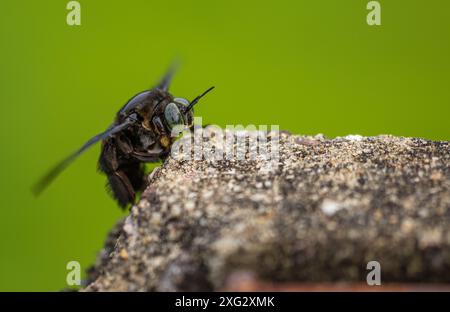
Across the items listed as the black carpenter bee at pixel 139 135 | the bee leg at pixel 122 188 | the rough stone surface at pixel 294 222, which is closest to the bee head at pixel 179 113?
the black carpenter bee at pixel 139 135

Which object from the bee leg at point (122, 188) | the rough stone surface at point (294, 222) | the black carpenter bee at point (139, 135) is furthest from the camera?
the bee leg at point (122, 188)

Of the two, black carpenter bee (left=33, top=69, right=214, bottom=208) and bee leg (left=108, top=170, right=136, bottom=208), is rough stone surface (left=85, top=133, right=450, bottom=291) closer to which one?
black carpenter bee (left=33, top=69, right=214, bottom=208)

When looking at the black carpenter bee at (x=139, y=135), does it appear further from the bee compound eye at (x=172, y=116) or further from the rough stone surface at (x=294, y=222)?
the rough stone surface at (x=294, y=222)

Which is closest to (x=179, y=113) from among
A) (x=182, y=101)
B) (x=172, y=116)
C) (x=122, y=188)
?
(x=172, y=116)

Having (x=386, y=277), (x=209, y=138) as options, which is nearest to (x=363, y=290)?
A: (x=386, y=277)

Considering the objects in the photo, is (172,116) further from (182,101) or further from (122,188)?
(122,188)

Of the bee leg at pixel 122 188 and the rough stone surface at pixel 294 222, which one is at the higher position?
the bee leg at pixel 122 188
